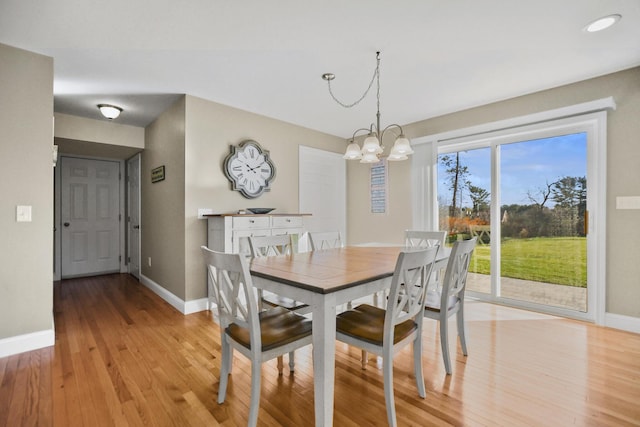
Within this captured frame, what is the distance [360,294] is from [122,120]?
A: 4.29 metres

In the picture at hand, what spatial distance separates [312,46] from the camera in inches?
90.5

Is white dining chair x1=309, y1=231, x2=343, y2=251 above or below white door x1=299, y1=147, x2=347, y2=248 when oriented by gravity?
below

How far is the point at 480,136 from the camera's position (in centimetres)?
359

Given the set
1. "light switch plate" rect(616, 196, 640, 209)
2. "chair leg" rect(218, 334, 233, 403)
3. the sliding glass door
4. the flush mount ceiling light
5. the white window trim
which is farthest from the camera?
the flush mount ceiling light

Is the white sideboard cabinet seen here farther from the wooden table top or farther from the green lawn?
the green lawn

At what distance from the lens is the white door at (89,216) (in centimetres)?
487

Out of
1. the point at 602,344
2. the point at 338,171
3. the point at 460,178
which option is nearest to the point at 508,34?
the point at 460,178

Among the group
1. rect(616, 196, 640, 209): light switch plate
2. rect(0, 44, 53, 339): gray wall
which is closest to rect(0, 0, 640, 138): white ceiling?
rect(0, 44, 53, 339): gray wall

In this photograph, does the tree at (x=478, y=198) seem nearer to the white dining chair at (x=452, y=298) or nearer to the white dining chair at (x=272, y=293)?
the white dining chair at (x=452, y=298)

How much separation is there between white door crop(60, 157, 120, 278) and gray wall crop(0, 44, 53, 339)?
10.0 feet

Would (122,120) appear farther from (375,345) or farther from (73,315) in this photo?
(375,345)

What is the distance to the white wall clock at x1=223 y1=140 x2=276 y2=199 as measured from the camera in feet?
11.7

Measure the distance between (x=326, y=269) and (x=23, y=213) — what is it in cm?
250

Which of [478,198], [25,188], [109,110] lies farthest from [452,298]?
[109,110]
